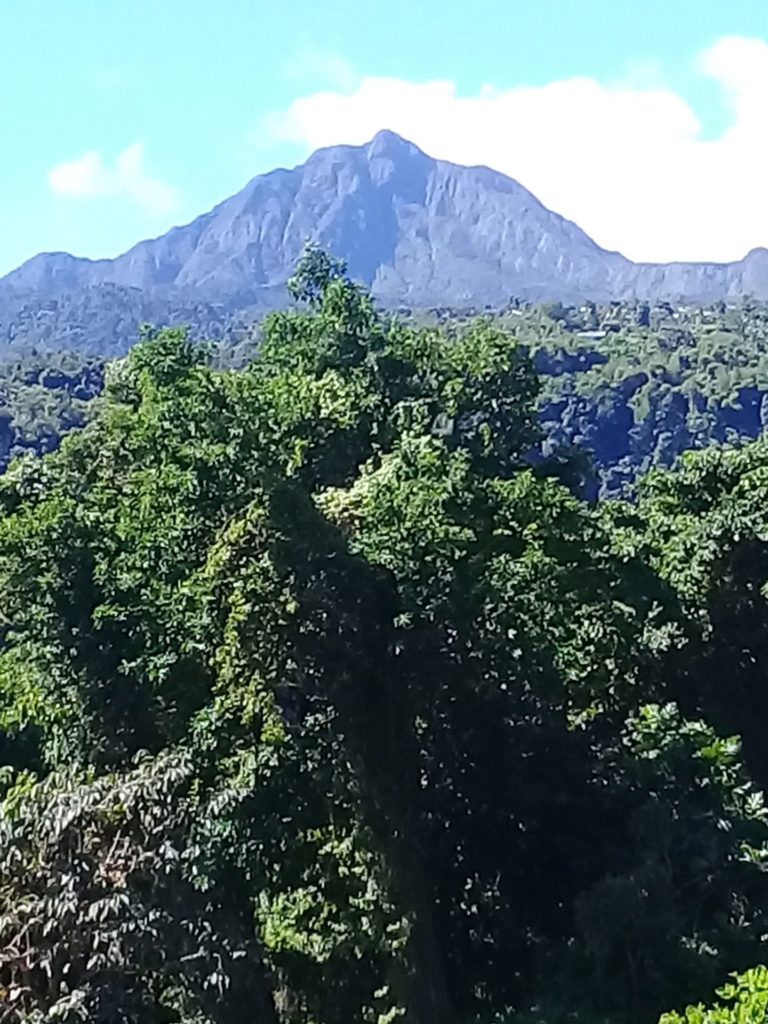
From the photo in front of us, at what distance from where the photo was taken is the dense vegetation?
8398 millimetres

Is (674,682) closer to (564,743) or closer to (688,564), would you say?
(688,564)

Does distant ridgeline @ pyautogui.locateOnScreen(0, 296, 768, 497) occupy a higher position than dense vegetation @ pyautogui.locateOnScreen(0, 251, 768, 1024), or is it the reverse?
dense vegetation @ pyautogui.locateOnScreen(0, 251, 768, 1024)

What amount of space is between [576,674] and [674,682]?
284 cm

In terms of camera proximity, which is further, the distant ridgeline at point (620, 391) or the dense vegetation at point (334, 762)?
the distant ridgeline at point (620, 391)

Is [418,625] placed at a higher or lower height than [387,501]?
lower

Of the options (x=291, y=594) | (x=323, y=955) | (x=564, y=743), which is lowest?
(x=323, y=955)

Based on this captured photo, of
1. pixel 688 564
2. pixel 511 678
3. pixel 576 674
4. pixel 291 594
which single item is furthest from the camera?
pixel 688 564


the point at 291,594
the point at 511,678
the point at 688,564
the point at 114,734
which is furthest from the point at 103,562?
the point at 688,564

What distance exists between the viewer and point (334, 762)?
1012 cm

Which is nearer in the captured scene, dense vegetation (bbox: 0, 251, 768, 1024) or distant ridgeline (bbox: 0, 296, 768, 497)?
dense vegetation (bbox: 0, 251, 768, 1024)

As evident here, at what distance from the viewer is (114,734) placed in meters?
11.5

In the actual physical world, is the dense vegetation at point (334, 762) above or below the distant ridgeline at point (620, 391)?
above

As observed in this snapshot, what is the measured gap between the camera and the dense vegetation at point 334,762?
8.40 m

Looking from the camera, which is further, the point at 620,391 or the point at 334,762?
the point at 620,391
